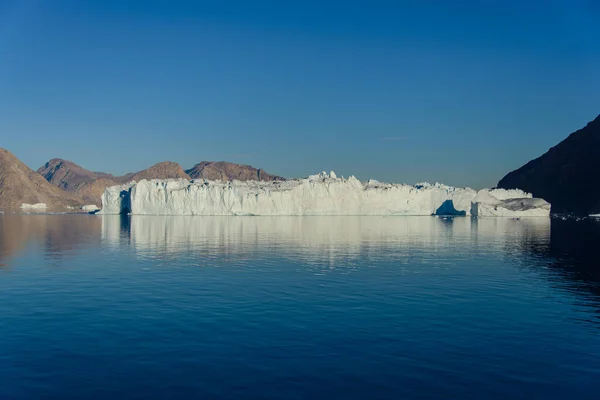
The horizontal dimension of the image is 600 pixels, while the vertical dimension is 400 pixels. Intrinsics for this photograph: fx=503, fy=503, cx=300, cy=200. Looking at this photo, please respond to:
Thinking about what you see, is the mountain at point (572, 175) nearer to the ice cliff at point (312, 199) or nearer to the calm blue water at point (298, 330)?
the ice cliff at point (312, 199)

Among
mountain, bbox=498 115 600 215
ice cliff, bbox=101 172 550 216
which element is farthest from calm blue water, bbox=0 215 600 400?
mountain, bbox=498 115 600 215

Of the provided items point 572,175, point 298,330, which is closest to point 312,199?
point 298,330

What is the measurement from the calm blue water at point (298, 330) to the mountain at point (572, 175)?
140 m

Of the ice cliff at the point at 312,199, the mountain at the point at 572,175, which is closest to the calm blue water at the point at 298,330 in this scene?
the ice cliff at the point at 312,199

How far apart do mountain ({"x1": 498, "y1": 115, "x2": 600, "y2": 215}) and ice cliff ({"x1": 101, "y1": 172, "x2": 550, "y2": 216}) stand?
148 ft

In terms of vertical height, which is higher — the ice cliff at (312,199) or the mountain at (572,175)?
the mountain at (572,175)

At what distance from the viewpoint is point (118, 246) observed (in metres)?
38.4

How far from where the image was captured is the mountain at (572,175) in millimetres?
153500

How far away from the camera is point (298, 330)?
14117 mm

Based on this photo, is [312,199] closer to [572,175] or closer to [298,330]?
[298,330]

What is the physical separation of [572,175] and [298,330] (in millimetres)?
170990

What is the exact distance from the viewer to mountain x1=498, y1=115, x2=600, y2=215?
154 meters

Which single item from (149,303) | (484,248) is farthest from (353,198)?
(149,303)

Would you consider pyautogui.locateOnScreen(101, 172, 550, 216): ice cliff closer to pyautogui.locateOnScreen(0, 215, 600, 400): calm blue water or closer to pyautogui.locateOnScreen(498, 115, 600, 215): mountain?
pyautogui.locateOnScreen(498, 115, 600, 215): mountain
